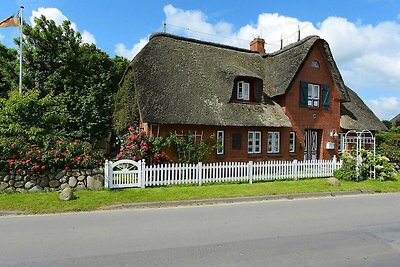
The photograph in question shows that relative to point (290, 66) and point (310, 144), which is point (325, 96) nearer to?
point (290, 66)

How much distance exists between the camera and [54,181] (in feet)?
37.0

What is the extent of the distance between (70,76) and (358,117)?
75.6 ft

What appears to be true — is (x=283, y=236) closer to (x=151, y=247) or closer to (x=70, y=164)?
(x=151, y=247)

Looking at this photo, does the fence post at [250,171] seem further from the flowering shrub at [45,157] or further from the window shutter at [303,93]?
the window shutter at [303,93]

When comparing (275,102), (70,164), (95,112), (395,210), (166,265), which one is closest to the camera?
(166,265)

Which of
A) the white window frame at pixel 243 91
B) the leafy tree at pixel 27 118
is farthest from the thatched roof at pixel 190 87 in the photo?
the leafy tree at pixel 27 118

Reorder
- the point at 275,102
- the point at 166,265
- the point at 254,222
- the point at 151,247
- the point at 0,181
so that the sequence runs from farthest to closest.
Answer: the point at 275,102 → the point at 0,181 → the point at 254,222 → the point at 151,247 → the point at 166,265

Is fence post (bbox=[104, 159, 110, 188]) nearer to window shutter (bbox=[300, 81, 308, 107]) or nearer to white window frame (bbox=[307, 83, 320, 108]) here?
window shutter (bbox=[300, 81, 308, 107])

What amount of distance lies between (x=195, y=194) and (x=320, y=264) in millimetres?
6564

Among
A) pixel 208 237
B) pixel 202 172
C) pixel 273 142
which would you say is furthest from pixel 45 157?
pixel 273 142

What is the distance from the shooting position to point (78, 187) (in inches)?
450

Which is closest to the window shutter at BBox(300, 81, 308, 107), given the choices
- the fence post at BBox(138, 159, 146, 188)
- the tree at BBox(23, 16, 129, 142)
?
the fence post at BBox(138, 159, 146, 188)

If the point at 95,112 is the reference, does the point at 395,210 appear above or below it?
below

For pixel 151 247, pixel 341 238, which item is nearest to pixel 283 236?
pixel 341 238
